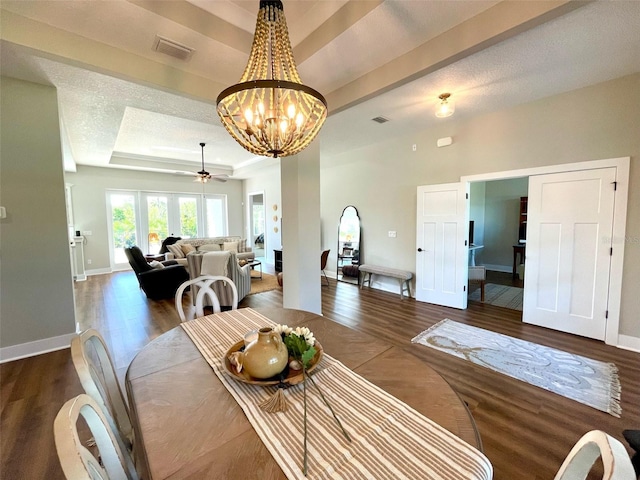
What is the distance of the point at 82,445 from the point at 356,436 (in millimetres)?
704

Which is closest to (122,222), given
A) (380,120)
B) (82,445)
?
(380,120)

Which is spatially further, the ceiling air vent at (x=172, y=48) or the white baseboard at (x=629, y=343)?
the white baseboard at (x=629, y=343)

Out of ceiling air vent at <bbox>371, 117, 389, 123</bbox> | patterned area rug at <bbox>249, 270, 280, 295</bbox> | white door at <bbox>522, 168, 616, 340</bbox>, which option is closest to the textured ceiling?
ceiling air vent at <bbox>371, 117, 389, 123</bbox>

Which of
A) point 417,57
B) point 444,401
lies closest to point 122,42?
point 417,57

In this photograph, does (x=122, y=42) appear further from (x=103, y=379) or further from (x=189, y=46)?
(x=103, y=379)

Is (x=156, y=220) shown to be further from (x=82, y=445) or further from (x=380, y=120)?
(x=82, y=445)

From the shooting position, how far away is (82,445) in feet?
1.96

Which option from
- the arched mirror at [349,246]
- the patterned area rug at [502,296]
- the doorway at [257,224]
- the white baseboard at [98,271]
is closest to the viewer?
the patterned area rug at [502,296]

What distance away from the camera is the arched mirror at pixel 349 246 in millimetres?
5641

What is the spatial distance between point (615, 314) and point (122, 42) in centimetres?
542

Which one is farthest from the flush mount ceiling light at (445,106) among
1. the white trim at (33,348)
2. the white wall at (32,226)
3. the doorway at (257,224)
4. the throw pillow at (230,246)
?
the doorway at (257,224)

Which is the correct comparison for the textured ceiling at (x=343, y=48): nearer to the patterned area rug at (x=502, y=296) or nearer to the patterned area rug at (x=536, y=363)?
the patterned area rug at (x=536, y=363)

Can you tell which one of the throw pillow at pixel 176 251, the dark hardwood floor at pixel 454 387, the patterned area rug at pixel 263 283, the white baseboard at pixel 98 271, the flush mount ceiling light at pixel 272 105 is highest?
the flush mount ceiling light at pixel 272 105

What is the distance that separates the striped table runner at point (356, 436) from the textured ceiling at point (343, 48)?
89.8 inches
